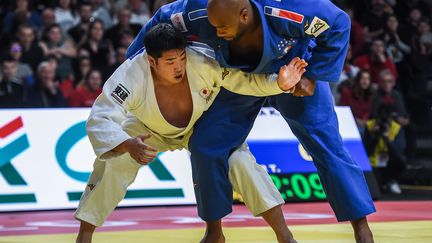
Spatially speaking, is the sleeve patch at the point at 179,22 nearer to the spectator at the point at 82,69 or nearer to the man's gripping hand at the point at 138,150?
the man's gripping hand at the point at 138,150

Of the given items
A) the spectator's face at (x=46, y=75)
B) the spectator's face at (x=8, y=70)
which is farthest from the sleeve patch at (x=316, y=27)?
the spectator's face at (x=8, y=70)

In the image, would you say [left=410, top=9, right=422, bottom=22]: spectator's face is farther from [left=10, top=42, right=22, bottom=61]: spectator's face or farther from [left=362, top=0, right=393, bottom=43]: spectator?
[left=10, top=42, right=22, bottom=61]: spectator's face

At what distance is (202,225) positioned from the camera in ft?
18.6

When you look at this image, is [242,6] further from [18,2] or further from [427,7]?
[427,7]

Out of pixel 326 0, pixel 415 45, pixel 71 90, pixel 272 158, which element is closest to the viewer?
pixel 326 0

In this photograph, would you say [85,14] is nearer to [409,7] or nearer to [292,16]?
[409,7]

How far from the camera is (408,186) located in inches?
386

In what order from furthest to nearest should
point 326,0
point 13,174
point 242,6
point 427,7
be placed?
point 427,7
point 13,174
point 326,0
point 242,6

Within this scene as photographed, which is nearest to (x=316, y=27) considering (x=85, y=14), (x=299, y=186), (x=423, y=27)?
(x=299, y=186)

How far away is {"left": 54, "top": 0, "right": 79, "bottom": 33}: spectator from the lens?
995cm

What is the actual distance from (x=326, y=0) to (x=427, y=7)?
29.5 ft

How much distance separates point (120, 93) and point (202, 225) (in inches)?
84.3

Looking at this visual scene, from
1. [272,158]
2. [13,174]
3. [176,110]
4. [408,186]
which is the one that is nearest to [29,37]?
[13,174]

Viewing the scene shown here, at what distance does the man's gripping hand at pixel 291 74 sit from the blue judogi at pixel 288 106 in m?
0.10
